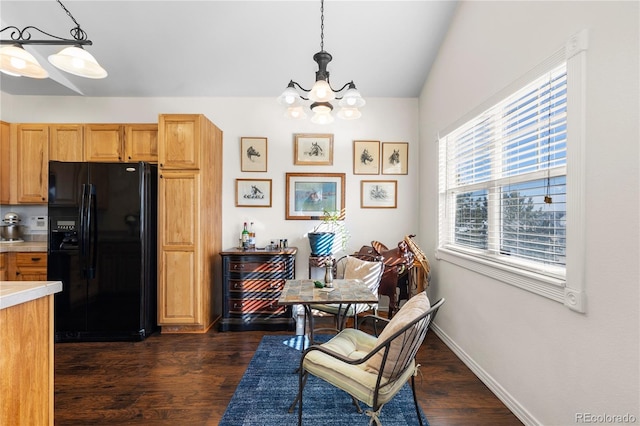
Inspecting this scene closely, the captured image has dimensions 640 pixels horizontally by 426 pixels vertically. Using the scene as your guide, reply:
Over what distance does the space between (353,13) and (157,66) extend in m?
2.41

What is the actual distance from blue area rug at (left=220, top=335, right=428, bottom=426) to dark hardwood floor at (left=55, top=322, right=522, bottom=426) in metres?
0.11

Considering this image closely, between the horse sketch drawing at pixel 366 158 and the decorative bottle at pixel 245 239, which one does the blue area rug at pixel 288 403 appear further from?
the horse sketch drawing at pixel 366 158

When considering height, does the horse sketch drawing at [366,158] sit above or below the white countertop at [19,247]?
above

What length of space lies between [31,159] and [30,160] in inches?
0.7

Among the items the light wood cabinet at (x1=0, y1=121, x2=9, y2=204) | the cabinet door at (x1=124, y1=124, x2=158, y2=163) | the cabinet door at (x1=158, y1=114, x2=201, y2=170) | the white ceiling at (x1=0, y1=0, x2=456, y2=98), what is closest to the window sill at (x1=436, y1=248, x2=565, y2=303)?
the white ceiling at (x1=0, y1=0, x2=456, y2=98)

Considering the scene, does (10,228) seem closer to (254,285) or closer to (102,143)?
(102,143)

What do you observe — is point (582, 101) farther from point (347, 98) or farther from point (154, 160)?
point (154, 160)

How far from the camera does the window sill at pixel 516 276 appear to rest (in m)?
1.71

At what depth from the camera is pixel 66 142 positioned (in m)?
3.80

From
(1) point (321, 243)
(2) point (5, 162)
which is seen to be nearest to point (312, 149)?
(1) point (321, 243)

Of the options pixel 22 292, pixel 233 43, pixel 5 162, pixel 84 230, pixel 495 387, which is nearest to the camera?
pixel 22 292
